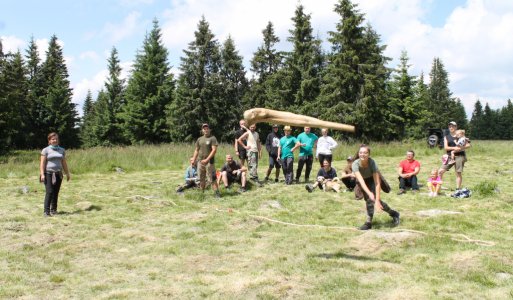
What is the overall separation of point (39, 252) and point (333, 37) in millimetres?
28979

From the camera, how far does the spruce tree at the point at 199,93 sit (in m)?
40.1

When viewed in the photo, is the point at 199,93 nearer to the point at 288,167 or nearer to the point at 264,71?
the point at 264,71

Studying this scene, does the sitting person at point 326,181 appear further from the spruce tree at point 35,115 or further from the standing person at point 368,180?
the spruce tree at point 35,115

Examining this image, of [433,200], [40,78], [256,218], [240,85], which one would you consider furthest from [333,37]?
[40,78]

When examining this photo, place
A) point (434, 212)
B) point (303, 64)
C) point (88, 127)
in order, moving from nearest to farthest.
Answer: point (434, 212) → point (303, 64) → point (88, 127)

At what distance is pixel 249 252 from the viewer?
654 centimetres

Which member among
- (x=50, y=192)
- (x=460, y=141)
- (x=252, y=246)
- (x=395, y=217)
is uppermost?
(x=460, y=141)

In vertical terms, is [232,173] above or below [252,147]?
below

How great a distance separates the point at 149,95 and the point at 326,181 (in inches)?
1341

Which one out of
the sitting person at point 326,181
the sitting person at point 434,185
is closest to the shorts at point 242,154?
the sitting person at point 326,181

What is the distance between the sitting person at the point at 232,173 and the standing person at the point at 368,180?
4783mm

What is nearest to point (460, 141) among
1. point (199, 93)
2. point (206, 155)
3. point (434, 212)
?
point (434, 212)

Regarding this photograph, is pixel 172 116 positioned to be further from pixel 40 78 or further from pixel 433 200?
pixel 433 200

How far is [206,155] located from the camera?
11234 millimetres
